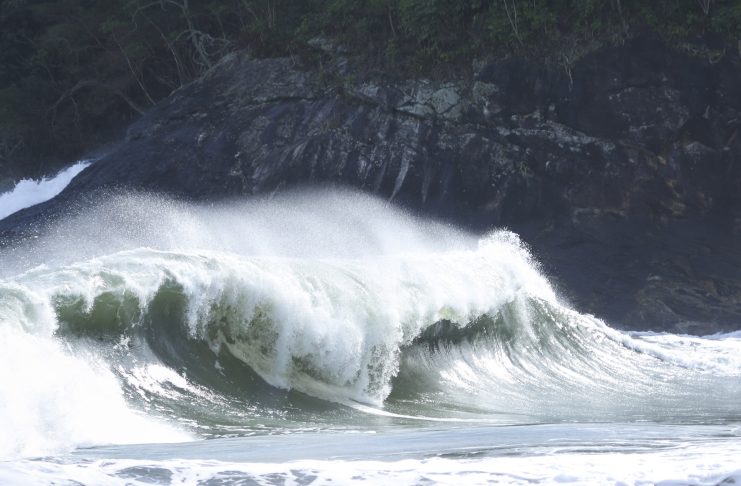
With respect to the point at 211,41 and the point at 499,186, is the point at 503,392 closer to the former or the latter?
the point at 499,186

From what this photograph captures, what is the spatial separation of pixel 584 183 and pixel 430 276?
8746 mm

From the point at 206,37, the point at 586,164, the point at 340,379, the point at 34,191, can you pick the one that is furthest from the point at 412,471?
the point at 206,37

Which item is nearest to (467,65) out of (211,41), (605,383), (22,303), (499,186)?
(499,186)

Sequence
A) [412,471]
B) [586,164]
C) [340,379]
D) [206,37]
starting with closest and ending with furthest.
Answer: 1. [412,471]
2. [340,379]
3. [586,164]
4. [206,37]

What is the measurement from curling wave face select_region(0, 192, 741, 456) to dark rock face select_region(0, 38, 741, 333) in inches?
131

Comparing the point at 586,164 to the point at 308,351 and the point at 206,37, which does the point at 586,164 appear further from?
the point at 206,37

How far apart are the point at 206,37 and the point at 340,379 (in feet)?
72.1

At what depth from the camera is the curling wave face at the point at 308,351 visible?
33.2 feet

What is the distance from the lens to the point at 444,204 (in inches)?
978

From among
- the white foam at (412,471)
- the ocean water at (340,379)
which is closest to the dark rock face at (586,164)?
the ocean water at (340,379)

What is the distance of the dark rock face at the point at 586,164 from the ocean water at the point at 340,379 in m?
1.97

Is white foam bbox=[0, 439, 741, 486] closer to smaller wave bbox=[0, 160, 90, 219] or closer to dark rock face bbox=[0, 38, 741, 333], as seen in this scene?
dark rock face bbox=[0, 38, 741, 333]

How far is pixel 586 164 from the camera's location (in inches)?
944

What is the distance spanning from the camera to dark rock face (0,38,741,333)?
22.8 m
